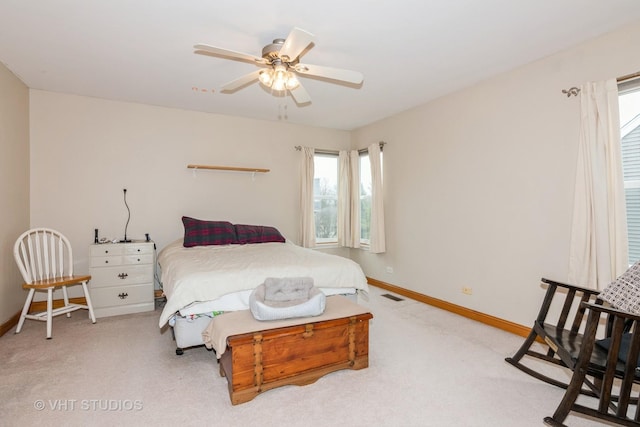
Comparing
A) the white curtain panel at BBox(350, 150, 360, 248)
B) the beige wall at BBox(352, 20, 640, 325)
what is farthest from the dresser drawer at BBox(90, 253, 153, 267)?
the beige wall at BBox(352, 20, 640, 325)

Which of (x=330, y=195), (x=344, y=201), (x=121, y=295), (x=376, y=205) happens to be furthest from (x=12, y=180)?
(x=376, y=205)

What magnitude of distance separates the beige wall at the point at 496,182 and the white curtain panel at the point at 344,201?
3.08 feet

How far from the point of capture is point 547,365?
2441mm

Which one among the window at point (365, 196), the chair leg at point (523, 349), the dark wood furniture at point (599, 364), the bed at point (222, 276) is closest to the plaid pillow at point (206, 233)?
the bed at point (222, 276)

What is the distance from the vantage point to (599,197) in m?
2.41

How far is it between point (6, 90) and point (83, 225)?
154 cm

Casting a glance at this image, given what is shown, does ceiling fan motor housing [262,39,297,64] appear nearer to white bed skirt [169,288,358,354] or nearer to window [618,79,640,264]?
white bed skirt [169,288,358,354]

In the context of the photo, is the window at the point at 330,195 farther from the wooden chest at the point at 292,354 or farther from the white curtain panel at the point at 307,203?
the wooden chest at the point at 292,354

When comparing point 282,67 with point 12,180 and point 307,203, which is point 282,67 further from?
point 12,180

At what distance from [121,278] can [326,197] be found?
10.2 feet

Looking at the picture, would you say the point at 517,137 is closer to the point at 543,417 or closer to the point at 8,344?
the point at 543,417

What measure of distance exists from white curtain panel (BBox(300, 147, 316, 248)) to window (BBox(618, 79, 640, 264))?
140 inches

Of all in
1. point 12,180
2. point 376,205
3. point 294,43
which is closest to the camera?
point 294,43

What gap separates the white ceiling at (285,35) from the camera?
2.15m
